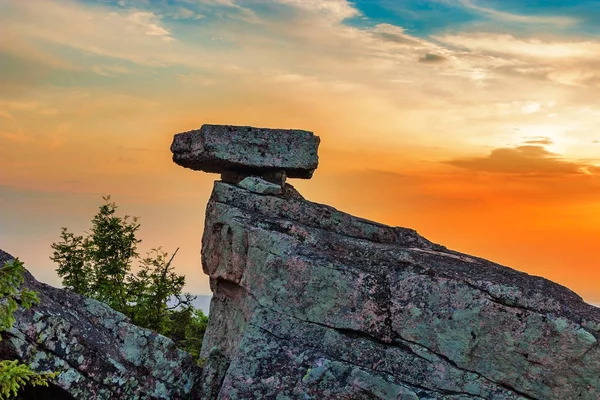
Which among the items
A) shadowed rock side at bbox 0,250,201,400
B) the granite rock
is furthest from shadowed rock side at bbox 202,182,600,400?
the granite rock

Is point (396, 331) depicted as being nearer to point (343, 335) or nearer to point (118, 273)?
point (343, 335)

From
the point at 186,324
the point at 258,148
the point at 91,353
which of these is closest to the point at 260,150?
the point at 258,148

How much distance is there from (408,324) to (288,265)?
3.37 metres

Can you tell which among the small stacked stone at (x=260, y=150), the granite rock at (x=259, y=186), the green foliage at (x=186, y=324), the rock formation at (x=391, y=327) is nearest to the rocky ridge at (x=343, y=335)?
the rock formation at (x=391, y=327)

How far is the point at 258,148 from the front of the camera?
2198cm

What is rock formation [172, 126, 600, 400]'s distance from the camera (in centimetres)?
1569

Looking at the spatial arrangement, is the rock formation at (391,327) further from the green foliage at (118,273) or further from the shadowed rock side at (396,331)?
the green foliage at (118,273)

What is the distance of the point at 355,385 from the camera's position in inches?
616

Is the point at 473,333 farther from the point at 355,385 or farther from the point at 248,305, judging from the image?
the point at 248,305

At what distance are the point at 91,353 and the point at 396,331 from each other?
7.51m

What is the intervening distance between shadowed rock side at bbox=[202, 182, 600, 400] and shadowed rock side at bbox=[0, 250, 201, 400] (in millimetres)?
1099

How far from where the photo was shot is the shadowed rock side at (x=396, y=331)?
15.7 metres

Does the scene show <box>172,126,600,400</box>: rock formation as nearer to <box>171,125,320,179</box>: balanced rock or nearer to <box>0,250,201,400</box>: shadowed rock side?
<box>0,250,201,400</box>: shadowed rock side

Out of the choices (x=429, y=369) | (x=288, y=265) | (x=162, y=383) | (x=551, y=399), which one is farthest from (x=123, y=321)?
(x=551, y=399)
